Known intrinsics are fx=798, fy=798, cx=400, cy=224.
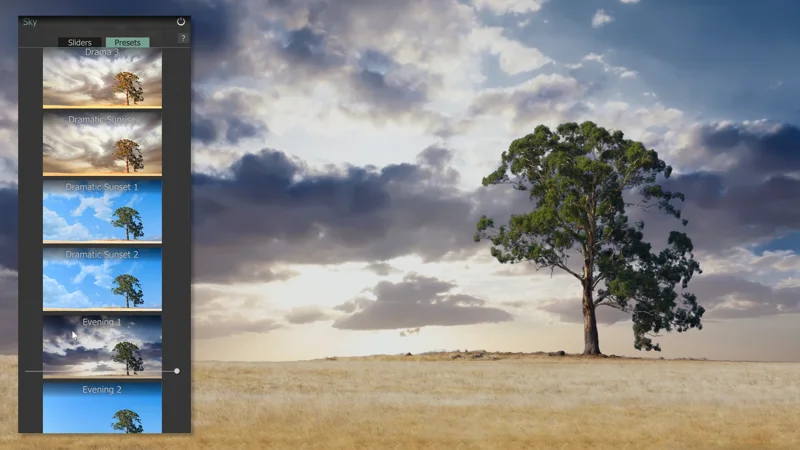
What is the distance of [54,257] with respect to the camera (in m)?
13.9

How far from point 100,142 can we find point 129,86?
3.70ft

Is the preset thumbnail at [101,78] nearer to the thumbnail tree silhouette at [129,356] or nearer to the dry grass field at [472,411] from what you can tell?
the thumbnail tree silhouette at [129,356]

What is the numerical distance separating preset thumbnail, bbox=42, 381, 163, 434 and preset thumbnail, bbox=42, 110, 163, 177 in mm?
3743

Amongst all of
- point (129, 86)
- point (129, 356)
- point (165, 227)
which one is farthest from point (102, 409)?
point (129, 86)

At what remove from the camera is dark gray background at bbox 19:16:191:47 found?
14086 mm

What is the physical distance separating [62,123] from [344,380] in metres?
19.1

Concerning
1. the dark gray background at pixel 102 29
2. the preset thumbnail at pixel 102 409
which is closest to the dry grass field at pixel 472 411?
the preset thumbnail at pixel 102 409

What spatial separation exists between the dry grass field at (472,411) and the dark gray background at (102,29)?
731 cm

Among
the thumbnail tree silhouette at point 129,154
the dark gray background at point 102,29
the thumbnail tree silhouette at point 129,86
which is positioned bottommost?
the thumbnail tree silhouette at point 129,154

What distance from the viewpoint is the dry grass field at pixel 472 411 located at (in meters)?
17.7

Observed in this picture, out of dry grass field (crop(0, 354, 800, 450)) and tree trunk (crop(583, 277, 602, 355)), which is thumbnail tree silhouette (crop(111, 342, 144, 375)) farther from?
tree trunk (crop(583, 277, 602, 355))

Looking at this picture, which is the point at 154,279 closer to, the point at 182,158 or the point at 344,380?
the point at 182,158

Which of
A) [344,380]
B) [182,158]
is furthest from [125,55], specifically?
[344,380]

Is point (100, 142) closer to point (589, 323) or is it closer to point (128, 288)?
point (128, 288)
